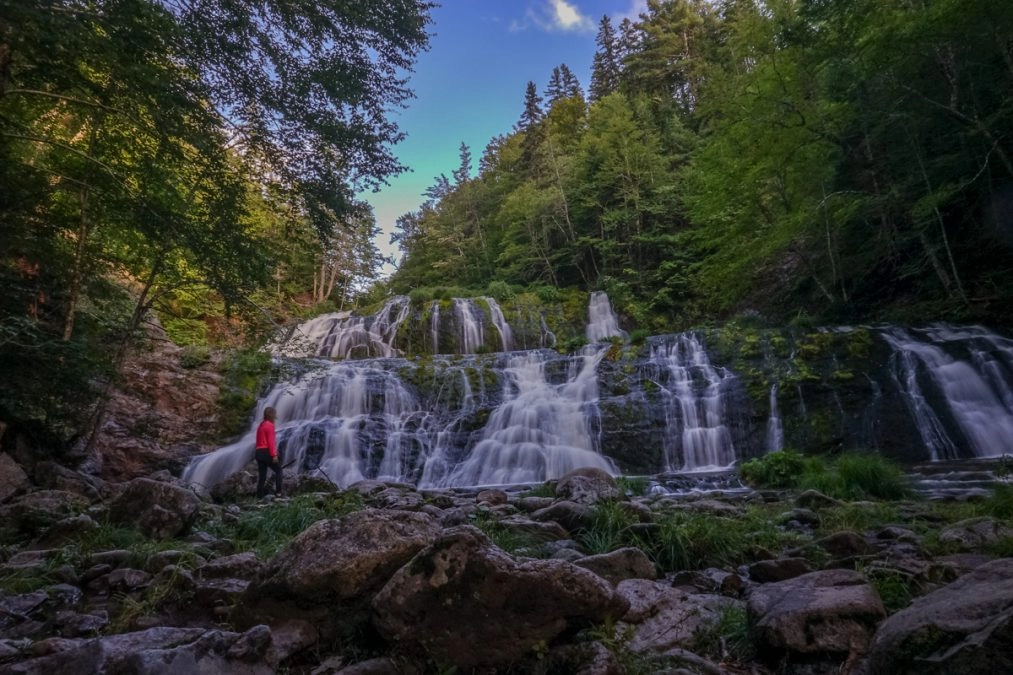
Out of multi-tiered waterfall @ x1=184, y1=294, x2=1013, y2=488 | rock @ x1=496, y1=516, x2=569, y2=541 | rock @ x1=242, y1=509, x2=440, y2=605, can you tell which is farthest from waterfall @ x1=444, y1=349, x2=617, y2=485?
rock @ x1=242, y1=509, x2=440, y2=605

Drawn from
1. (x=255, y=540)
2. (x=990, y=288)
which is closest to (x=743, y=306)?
(x=990, y=288)

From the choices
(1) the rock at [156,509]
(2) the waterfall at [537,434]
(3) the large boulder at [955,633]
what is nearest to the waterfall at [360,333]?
(2) the waterfall at [537,434]

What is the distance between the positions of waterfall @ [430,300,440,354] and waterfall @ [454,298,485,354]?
30.3 inches

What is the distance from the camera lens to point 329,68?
8289mm

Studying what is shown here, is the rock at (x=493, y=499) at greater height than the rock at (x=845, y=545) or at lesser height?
lesser

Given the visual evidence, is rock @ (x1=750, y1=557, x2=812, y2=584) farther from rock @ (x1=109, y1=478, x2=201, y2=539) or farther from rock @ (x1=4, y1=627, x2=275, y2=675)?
rock @ (x1=109, y1=478, x2=201, y2=539)

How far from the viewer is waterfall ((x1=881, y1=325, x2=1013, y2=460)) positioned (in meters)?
9.09

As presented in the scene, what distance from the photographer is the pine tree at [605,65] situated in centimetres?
3962

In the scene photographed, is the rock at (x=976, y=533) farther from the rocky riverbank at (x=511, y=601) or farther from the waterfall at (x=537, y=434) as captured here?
the waterfall at (x=537, y=434)

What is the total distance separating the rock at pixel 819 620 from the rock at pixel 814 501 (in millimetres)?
3791

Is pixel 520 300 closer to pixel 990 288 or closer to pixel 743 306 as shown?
pixel 743 306

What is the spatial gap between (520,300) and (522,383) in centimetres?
959

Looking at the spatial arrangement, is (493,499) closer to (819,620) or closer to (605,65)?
(819,620)

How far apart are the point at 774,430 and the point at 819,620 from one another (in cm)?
959
